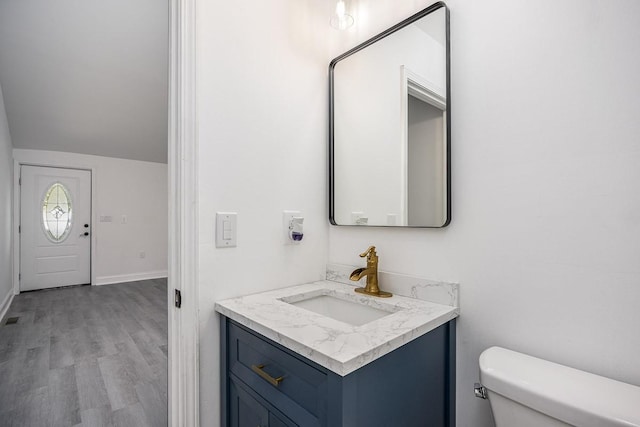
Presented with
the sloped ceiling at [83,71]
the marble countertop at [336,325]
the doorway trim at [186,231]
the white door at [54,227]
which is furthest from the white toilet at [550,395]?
the white door at [54,227]

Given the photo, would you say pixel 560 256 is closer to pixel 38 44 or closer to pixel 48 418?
pixel 48 418

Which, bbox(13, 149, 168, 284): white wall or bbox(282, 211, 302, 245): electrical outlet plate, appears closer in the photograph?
bbox(282, 211, 302, 245): electrical outlet plate

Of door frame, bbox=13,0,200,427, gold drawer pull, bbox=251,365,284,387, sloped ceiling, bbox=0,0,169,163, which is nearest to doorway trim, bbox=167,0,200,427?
door frame, bbox=13,0,200,427

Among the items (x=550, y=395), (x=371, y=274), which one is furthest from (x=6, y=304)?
(x=550, y=395)

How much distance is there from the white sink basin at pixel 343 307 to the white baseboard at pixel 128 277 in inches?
199

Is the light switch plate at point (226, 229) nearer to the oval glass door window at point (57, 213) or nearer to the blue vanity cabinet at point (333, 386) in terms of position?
the blue vanity cabinet at point (333, 386)

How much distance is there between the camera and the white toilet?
64cm

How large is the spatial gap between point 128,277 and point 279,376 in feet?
17.7

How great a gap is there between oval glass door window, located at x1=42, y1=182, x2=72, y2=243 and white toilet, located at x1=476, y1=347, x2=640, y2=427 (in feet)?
19.2

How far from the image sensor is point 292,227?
137 centimetres

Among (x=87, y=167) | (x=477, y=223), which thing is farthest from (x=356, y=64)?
(x=87, y=167)

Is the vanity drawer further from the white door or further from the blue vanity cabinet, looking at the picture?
the white door

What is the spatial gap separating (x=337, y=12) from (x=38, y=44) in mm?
3057

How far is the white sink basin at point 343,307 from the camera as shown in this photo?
1157 mm
